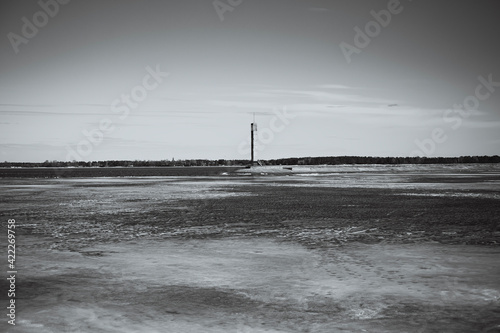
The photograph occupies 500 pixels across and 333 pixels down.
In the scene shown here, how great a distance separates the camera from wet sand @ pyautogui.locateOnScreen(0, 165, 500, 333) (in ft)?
19.1

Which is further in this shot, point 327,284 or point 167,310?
point 327,284

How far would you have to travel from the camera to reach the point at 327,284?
7.57 meters

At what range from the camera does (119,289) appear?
7.33 meters

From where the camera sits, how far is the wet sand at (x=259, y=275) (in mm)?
5836

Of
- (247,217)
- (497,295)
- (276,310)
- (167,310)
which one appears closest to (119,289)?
(167,310)

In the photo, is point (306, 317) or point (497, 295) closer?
point (306, 317)

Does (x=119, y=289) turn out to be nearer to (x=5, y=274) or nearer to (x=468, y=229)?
(x=5, y=274)

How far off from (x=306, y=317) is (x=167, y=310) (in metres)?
1.83

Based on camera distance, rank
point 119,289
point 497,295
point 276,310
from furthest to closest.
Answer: point 119,289 → point 497,295 → point 276,310

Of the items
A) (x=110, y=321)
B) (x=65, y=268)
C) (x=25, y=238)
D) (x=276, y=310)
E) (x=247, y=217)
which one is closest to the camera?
(x=110, y=321)

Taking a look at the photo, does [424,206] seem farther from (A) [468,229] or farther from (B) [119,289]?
(B) [119,289]

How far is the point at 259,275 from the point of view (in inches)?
326

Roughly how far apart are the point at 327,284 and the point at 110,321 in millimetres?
3446

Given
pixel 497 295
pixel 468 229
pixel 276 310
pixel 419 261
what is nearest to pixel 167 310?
pixel 276 310
